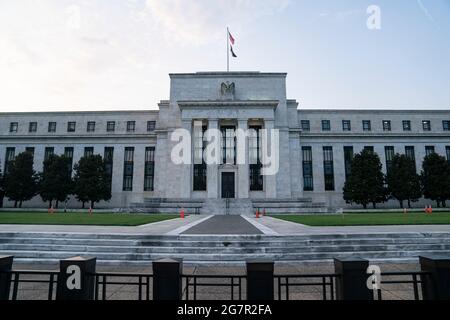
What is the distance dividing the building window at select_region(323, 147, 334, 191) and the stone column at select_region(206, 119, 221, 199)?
21503 millimetres

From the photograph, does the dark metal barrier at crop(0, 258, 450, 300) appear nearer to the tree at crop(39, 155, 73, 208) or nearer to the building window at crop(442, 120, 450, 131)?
the tree at crop(39, 155, 73, 208)

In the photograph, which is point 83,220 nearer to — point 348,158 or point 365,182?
point 365,182

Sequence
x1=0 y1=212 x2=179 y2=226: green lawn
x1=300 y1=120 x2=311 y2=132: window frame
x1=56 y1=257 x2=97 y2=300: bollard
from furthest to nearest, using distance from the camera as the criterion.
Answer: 1. x1=300 y1=120 x2=311 y2=132: window frame
2. x1=0 y1=212 x2=179 y2=226: green lawn
3. x1=56 y1=257 x2=97 y2=300: bollard

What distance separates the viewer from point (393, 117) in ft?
181

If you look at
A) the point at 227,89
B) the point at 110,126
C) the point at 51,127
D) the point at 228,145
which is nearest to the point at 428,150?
the point at 228,145

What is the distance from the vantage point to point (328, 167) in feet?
173

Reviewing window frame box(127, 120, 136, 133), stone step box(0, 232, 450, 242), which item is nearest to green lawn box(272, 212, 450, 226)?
stone step box(0, 232, 450, 242)

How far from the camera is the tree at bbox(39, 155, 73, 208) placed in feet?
155

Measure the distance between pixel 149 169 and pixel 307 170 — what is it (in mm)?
29245

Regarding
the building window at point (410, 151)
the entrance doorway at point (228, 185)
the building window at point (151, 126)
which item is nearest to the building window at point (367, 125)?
the building window at point (410, 151)

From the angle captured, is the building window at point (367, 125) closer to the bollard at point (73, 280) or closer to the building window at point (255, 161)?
the building window at point (255, 161)

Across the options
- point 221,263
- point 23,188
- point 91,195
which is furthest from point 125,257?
point 23,188

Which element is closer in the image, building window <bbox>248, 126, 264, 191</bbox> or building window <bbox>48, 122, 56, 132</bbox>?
building window <bbox>248, 126, 264, 191</bbox>

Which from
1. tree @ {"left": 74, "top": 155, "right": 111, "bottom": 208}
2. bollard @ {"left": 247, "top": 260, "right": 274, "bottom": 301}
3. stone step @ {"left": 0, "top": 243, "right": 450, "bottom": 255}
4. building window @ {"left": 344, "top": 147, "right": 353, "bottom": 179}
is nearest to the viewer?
bollard @ {"left": 247, "top": 260, "right": 274, "bottom": 301}
